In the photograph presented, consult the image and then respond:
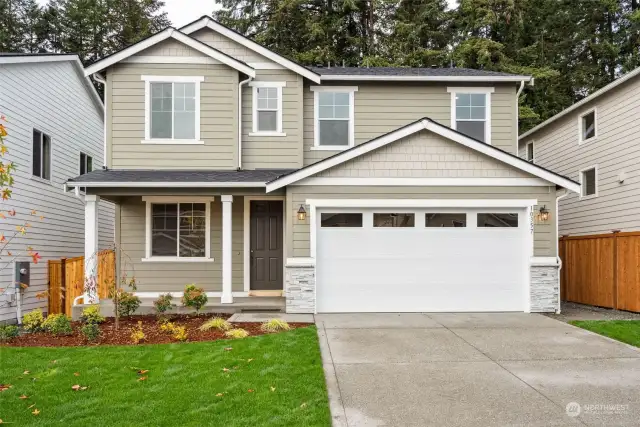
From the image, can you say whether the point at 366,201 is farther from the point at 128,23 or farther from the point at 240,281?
the point at 128,23

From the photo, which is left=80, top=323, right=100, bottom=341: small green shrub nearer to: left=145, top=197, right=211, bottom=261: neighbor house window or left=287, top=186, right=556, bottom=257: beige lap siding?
left=145, top=197, right=211, bottom=261: neighbor house window

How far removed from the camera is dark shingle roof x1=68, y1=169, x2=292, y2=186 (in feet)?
33.1

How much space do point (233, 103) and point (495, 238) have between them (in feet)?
21.5

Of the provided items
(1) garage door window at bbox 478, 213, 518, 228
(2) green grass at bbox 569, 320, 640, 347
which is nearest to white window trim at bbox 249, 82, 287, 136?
(1) garage door window at bbox 478, 213, 518, 228

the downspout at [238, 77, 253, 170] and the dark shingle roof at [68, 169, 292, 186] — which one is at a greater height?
the downspout at [238, 77, 253, 170]

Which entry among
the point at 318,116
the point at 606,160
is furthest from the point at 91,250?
the point at 606,160

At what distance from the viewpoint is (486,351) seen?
22.4 feet

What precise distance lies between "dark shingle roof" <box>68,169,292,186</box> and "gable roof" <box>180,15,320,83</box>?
2.41 m

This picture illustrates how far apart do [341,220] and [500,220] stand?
3291 millimetres

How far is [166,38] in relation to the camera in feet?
37.0

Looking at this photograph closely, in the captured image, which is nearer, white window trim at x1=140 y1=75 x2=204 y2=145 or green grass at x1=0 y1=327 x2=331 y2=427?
green grass at x1=0 y1=327 x2=331 y2=427

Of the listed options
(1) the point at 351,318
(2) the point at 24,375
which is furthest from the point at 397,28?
(2) the point at 24,375

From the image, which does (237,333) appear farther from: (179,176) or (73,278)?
(73,278)

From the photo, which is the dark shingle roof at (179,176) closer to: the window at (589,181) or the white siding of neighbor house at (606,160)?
the white siding of neighbor house at (606,160)
